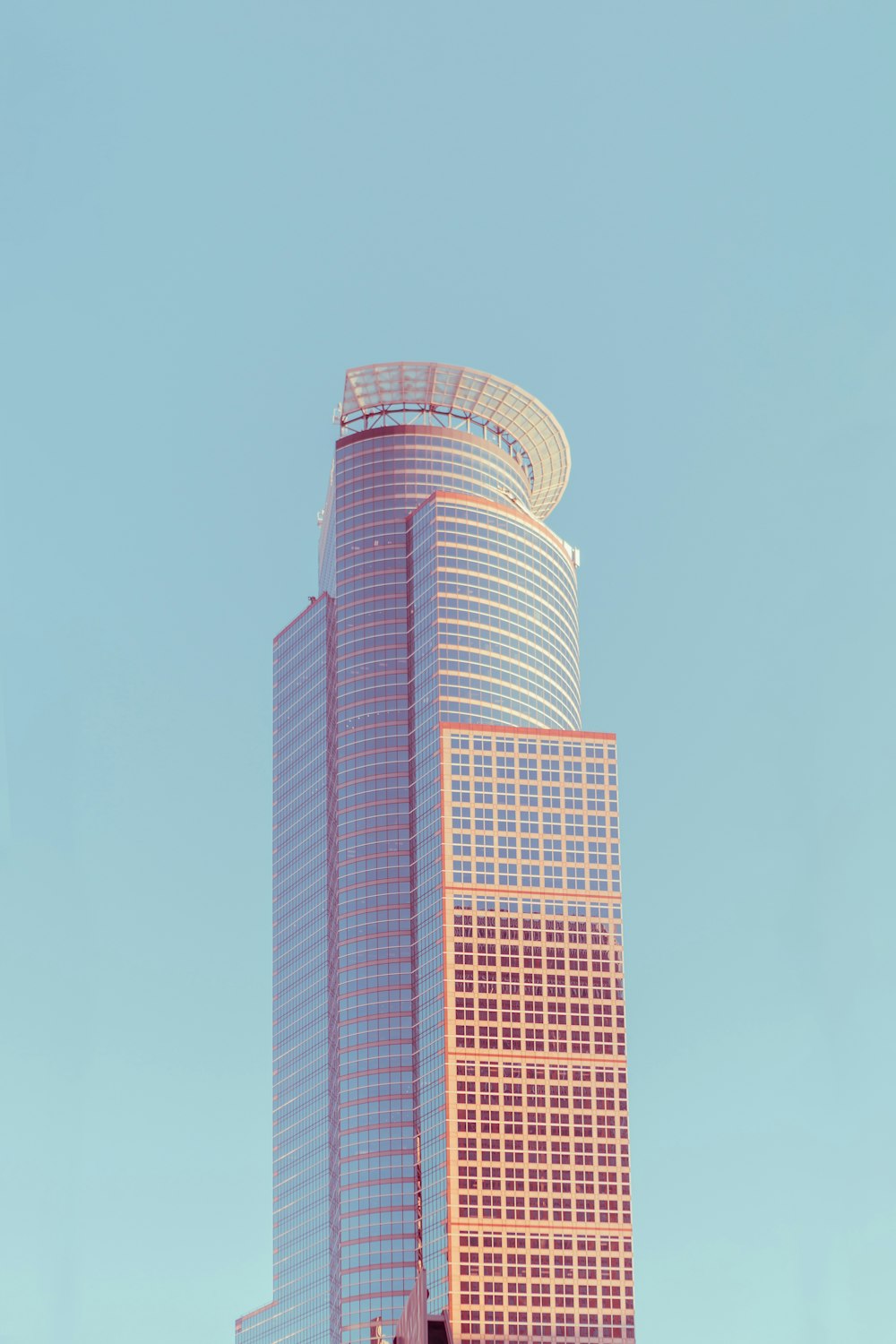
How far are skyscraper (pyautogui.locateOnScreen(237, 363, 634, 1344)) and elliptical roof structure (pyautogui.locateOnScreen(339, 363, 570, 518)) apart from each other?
0.24 m

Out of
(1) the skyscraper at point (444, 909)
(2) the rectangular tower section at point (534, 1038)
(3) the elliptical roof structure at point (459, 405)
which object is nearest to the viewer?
(2) the rectangular tower section at point (534, 1038)

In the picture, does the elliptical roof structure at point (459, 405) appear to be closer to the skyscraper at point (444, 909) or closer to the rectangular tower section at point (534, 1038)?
the skyscraper at point (444, 909)

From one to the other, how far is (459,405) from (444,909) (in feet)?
159

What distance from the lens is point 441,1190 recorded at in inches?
6083

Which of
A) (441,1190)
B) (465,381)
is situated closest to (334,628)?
(465,381)

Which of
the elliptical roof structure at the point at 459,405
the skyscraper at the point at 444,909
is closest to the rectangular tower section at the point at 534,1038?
the skyscraper at the point at 444,909

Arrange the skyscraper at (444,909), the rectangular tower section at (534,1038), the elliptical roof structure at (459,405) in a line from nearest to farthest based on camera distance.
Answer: the rectangular tower section at (534,1038)
the skyscraper at (444,909)
the elliptical roof structure at (459,405)

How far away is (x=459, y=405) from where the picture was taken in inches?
7416

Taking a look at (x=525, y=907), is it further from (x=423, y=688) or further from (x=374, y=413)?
(x=374, y=413)

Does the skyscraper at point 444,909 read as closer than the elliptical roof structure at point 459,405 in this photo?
Yes

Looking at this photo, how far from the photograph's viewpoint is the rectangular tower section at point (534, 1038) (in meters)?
150

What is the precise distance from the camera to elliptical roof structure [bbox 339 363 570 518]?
18625cm

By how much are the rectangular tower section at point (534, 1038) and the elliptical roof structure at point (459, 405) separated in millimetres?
33645

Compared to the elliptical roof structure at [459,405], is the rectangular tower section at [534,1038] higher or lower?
lower
